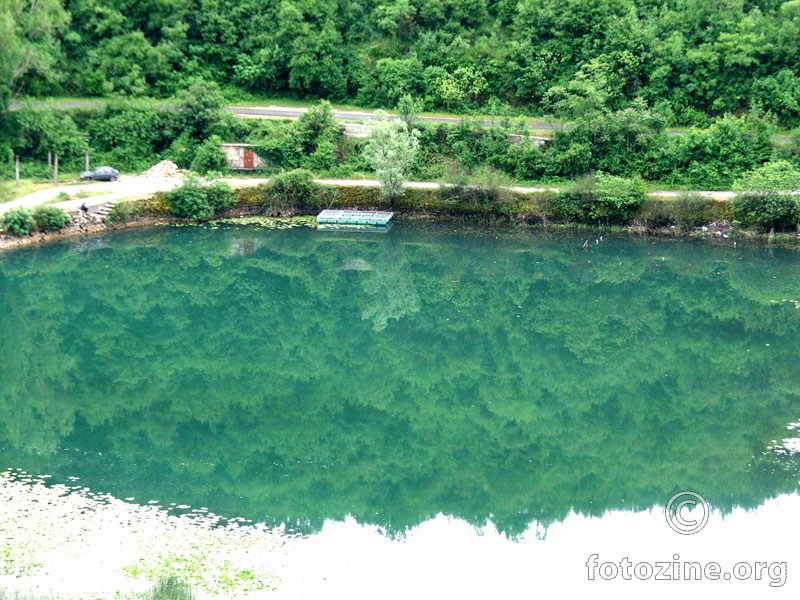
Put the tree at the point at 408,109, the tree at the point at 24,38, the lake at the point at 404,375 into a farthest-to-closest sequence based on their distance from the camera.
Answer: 1. the tree at the point at 408,109
2. the tree at the point at 24,38
3. the lake at the point at 404,375

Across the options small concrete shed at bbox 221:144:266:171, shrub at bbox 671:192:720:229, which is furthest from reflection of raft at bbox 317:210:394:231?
shrub at bbox 671:192:720:229

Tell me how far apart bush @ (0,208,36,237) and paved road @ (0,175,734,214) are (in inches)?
41.6

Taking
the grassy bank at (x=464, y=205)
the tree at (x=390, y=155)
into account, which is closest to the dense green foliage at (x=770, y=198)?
the grassy bank at (x=464, y=205)

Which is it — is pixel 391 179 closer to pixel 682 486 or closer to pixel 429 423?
pixel 429 423

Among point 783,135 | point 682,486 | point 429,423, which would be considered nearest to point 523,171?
point 783,135

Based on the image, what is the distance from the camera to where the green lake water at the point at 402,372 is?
2498cm

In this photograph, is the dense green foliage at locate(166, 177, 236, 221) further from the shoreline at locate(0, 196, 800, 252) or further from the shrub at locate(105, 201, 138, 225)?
the shrub at locate(105, 201, 138, 225)

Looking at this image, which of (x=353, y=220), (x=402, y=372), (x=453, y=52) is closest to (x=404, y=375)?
(x=402, y=372)

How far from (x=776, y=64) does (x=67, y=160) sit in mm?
31264

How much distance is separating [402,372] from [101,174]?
64.2 ft

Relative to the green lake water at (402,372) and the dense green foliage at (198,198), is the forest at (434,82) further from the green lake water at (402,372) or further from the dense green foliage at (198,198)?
the green lake water at (402,372)

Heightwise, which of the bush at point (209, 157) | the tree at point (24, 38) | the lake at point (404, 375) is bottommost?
the lake at point (404, 375)

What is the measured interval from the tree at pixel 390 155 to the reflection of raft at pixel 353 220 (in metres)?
1.14

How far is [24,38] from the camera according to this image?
44.9 m
